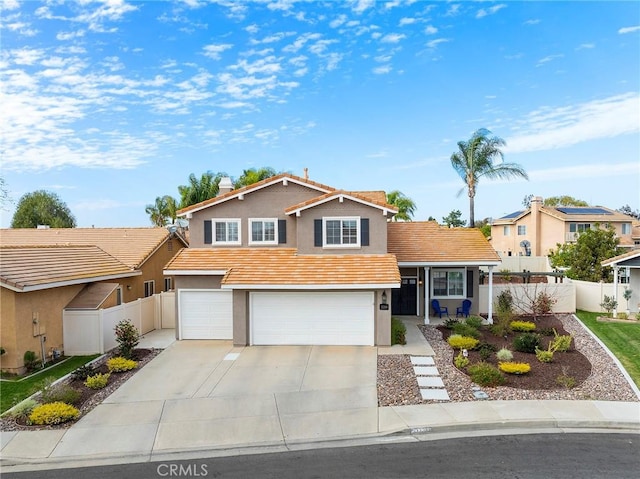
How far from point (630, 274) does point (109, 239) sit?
26.5 m

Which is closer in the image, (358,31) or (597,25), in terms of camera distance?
(597,25)

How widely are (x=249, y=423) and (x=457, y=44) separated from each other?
18.4 m

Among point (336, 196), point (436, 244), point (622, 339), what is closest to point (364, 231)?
point (336, 196)

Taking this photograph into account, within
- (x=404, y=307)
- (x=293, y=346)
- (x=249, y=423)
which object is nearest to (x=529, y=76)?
(x=404, y=307)

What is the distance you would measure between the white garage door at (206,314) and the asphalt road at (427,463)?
9310 mm

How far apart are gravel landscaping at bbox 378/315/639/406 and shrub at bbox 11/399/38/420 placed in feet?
27.0

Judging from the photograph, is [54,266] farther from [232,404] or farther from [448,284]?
[448,284]

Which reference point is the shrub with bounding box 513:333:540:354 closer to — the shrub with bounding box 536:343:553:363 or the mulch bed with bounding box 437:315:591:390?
the mulch bed with bounding box 437:315:591:390

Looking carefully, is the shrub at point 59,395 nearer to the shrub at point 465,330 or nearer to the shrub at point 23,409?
the shrub at point 23,409

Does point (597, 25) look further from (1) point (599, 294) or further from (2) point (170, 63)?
(2) point (170, 63)

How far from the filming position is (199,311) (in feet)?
58.1

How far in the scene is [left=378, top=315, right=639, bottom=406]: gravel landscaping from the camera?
11.0 m

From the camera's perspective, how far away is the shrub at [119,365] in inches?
532

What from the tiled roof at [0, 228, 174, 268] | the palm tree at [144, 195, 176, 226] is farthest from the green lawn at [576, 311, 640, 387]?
the palm tree at [144, 195, 176, 226]
